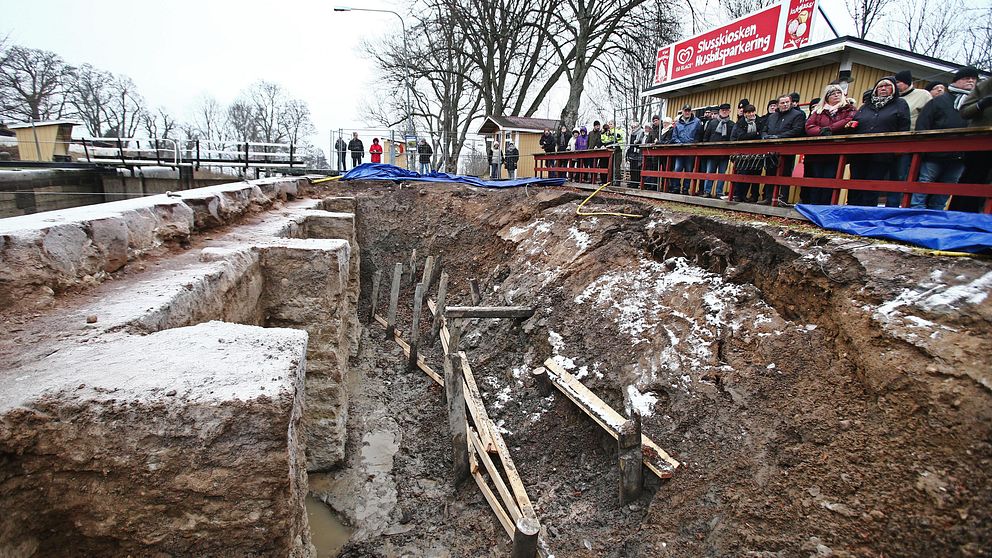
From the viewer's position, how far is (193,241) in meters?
4.52

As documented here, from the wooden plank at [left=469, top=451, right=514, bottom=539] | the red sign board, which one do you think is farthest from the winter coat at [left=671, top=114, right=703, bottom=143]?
the wooden plank at [left=469, top=451, right=514, bottom=539]

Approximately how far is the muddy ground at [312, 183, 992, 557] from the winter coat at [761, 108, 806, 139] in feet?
6.42

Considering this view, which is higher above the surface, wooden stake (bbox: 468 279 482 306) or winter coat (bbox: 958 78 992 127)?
winter coat (bbox: 958 78 992 127)

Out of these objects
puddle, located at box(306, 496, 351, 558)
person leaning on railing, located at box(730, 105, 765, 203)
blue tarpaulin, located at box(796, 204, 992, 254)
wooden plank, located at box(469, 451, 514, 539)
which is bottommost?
puddle, located at box(306, 496, 351, 558)

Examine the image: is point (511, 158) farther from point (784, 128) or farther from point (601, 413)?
point (601, 413)

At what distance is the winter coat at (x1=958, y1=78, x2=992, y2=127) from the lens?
4.34m

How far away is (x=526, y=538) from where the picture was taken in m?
3.19

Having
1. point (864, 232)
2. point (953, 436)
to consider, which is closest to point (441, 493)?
point (953, 436)

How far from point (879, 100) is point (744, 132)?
2201 mm

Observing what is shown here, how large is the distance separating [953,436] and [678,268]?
282 centimetres

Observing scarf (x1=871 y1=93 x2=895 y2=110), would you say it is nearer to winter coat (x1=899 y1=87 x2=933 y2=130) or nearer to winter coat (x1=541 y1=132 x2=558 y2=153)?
winter coat (x1=899 y1=87 x2=933 y2=130)

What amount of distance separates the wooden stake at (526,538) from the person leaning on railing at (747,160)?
5549 millimetres

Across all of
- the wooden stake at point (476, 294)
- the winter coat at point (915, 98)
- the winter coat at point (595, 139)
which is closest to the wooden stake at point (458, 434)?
the wooden stake at point (476, 294)

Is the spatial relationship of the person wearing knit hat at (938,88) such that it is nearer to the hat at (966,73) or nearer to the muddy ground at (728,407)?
A: the hat at (966,73)
